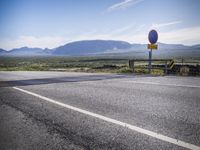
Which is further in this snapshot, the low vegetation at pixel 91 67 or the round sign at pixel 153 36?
the low vegetation at pixel 91 67

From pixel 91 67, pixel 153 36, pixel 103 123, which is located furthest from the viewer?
pixel 91 67

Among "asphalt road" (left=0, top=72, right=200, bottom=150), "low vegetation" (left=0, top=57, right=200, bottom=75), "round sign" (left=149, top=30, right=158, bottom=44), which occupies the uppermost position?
"round sign" (left=149, top=30, right=158, bottom=44)

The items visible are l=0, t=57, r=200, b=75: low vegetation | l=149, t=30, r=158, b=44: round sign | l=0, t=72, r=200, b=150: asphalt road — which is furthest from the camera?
l=0, t=57, r=200, b=75: low vegetation

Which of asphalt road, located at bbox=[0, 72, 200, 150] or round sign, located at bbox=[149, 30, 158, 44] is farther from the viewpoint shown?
round sign, located at bbox=[149, 30, 158, 44]

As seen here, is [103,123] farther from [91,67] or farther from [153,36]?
[91,67]

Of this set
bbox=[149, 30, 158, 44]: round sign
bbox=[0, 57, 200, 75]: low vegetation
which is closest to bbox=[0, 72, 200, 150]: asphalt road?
bbox=[149, 30, 158, 44]: round sign

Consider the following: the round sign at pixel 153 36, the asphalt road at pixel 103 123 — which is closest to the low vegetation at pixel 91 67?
the round sign at pixel 153 36

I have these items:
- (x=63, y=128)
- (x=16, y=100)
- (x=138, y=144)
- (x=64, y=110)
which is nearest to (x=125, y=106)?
(x=64, y=110)

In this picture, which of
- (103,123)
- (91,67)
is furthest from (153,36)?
(91,67)

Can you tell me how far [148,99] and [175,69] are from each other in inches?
437

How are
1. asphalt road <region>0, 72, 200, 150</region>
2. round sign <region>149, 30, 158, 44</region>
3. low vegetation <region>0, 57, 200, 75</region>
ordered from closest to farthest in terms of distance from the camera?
1. asphalt road <region>0, 72, 200, 150</region>
2. round sign <region>149, 30, 158, 44</region>
3. low vegetation <region>0, 57, 200, 75</region>

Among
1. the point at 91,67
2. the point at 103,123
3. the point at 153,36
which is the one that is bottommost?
the point at 91,67

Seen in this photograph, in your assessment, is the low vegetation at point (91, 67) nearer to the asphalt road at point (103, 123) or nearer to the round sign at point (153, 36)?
the round sign at point (153, 36)

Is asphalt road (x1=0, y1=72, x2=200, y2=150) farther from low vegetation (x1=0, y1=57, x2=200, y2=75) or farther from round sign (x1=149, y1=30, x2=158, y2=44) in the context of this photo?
low vegetation (x1=0, y1=57, x2=200, y2=75)
